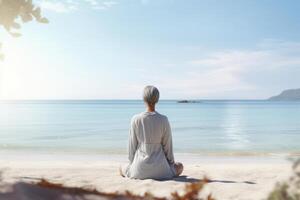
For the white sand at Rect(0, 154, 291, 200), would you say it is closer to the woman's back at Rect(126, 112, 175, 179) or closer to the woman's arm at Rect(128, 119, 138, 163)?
the woman's back at Rect(126, 112, 175, 179)

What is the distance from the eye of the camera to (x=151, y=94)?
23.7ft

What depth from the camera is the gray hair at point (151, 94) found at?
23.7 ft

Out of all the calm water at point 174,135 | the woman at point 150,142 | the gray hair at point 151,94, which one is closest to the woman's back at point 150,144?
the woman at point 150,142

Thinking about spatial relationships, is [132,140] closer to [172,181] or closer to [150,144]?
[150,144]

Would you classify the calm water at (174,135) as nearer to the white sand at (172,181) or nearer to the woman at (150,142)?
the white sand at (172,181)

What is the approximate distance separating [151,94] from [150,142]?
0.82 meters

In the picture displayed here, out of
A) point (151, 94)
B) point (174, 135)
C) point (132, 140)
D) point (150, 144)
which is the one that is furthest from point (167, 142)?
point (174, 135)

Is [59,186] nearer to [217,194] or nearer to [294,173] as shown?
[294,173]

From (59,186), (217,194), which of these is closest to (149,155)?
(217,194)

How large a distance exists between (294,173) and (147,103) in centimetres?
497

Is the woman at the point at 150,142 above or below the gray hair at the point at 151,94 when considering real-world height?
below

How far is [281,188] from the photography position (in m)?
2.50

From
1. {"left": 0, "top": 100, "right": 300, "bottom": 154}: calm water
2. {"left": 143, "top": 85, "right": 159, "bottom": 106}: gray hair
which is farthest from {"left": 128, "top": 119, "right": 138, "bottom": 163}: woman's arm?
{"left": 0, "top": 100, "right": 300, "bottom": 154}: calm water

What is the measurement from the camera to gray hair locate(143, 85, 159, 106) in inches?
284
